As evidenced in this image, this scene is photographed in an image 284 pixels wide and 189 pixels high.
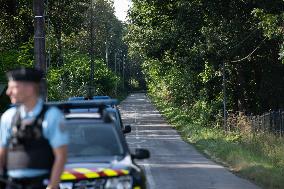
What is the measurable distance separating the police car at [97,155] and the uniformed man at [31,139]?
163 cm

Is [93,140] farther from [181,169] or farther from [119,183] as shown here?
[181,169]

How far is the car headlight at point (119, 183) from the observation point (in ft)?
25.6

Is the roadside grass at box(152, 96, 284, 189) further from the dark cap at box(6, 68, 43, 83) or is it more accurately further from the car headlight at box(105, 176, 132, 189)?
the dark cap at box(6, 68, 43, 83)

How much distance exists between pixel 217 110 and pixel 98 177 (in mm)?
31257

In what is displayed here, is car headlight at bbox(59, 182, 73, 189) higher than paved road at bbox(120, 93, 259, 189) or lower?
higher

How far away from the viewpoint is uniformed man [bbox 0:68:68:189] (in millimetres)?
5613

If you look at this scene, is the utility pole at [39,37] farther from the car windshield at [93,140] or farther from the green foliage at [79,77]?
the green foliage at [79,77]

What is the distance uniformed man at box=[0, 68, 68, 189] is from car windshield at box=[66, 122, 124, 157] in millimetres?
3211

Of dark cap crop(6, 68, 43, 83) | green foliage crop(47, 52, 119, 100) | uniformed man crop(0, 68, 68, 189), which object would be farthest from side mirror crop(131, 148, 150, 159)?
green foliage crop(47, 52, 119, 100)

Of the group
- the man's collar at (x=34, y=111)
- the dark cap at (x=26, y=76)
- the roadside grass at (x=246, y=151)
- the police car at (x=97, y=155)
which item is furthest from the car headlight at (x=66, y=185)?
the roadside grass at (x=246, y=151)

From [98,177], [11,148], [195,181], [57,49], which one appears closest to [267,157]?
[195,181]

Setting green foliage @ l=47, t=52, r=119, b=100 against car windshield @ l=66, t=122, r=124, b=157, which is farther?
green foliage @ l=47, t=52, r=119, b=100

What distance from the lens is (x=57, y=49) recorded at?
156 ft

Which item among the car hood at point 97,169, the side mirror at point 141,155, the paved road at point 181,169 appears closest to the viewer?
the car hood at point 97,169
